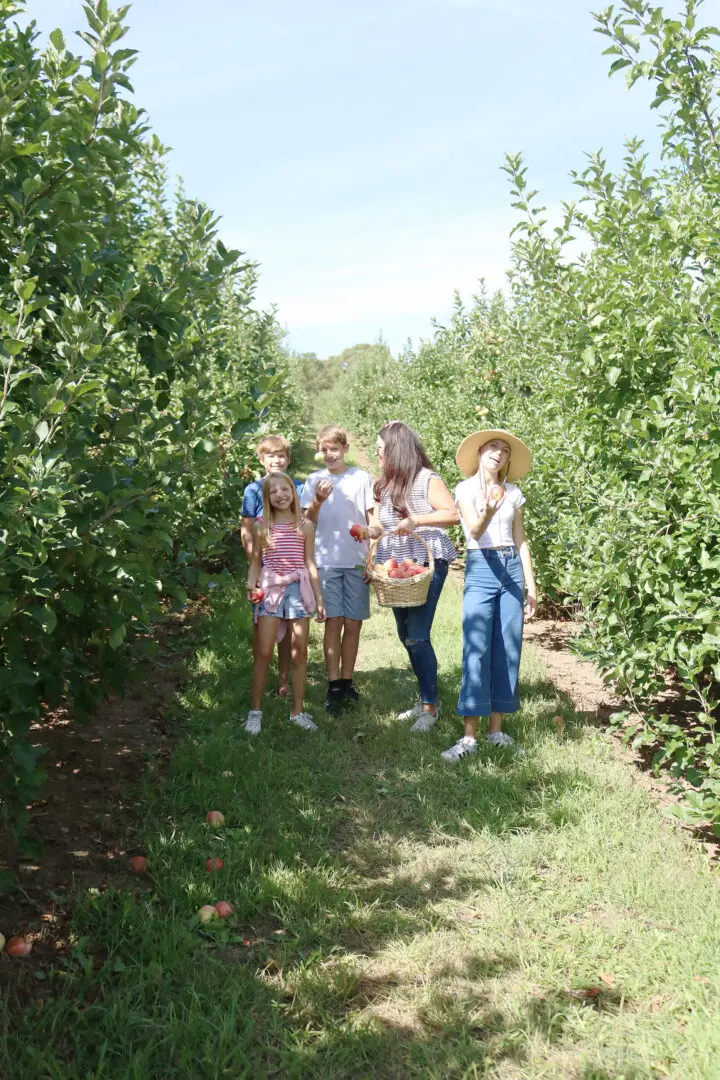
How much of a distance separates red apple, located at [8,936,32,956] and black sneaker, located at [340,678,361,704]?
9.17ft

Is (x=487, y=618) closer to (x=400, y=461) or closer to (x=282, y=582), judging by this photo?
(x=400, y=461)

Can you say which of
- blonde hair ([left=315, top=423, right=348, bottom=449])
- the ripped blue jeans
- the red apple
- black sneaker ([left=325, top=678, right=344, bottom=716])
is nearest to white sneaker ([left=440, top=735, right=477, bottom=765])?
the ripped blue jeans

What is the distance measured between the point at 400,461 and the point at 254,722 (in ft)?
5.82

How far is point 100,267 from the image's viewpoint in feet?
9.52

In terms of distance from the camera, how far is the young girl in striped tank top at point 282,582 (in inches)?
199

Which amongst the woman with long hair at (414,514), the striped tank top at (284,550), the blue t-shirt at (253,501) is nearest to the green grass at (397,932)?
the woman with long hair at (414,514)

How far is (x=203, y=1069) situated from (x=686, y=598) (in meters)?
2.60

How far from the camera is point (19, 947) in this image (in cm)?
289

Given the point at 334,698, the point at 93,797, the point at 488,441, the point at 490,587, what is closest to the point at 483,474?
the point at 488,441

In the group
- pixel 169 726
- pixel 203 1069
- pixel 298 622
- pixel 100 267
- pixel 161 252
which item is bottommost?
pixel 203 1069

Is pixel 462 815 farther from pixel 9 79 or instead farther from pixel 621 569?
pixel 9 79

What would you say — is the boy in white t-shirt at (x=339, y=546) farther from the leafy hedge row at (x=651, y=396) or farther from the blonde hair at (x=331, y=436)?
the leafy hedge row at (x=651, y=396)

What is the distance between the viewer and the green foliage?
2.32 metres

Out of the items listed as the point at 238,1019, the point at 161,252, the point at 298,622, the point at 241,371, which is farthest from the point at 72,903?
the point at 241,371
